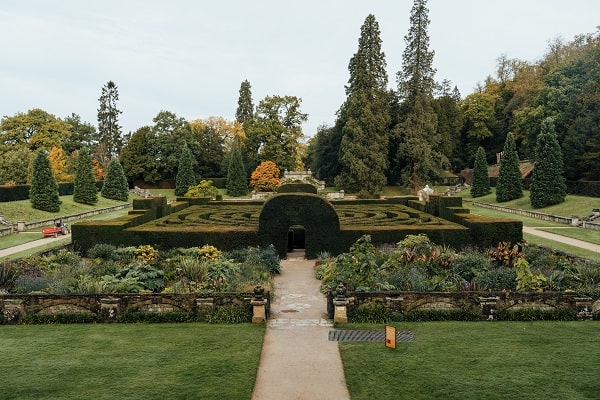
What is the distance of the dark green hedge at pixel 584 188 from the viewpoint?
3819 cm

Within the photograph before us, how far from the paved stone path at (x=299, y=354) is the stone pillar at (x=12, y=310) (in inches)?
242

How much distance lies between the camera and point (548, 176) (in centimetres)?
3831

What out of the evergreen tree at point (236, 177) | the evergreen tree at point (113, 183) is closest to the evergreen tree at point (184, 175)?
the evergreen tree at point (236, 177)

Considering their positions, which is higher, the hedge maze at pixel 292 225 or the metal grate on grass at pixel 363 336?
the hedge maze at pixel 292 225

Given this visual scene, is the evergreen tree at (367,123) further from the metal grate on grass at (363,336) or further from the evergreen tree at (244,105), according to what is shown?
the metal grate on grass at (363,336)

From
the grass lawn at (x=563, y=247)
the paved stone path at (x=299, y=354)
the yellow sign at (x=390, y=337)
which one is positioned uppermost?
the yellow sign at (x=390, y=337)

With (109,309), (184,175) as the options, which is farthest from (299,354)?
(184,175)

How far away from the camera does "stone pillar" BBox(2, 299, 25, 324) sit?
11328 millimetres

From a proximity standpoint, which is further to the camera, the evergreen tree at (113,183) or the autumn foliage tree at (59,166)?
the autumn foliage tree at (59,166)

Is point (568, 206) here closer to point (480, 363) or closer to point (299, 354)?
point (480, 363)

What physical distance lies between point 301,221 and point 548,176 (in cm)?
2780

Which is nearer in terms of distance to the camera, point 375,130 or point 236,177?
point 375,130

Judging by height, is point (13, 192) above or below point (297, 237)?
above

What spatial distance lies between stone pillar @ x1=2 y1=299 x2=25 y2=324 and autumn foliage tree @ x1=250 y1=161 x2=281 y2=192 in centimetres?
4682
